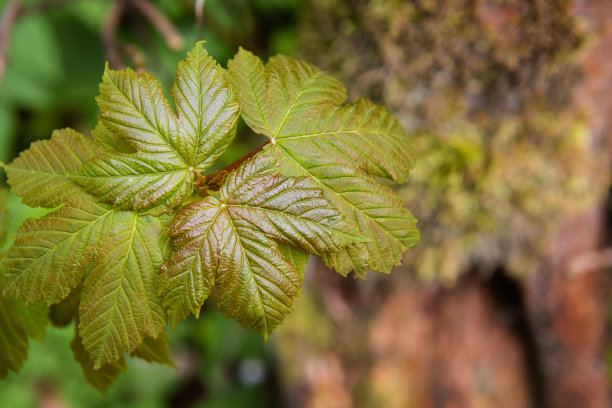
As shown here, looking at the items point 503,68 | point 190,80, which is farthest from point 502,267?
point 190,80

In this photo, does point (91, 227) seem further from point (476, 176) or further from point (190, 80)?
point (476, 176)

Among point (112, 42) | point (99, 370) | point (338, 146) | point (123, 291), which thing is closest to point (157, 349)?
point (99, 370)

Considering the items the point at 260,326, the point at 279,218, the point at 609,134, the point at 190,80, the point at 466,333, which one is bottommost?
the point at 260,326

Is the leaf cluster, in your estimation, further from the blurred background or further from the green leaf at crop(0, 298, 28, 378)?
the blurred background

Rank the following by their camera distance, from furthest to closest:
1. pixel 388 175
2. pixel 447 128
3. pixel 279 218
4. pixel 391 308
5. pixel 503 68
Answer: pixel 391 308
pixel 447 128
pixel 503 68
pixel 388 175
pixel 279 218

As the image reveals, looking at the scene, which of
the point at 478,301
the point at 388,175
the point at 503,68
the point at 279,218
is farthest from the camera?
the point at 478,301
